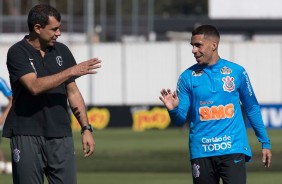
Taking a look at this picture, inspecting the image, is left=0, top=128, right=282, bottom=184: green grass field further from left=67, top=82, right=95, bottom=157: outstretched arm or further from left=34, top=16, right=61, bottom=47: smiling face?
left=34, top=16, right=61, bottom=47: smiling face

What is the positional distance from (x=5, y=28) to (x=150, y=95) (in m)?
27.0

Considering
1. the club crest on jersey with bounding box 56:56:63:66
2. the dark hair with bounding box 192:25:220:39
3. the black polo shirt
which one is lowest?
the black polo shirt

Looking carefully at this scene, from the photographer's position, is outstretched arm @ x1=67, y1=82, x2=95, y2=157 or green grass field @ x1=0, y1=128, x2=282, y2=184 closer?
outstretched arm @ x1=67, y1=82, x2=95, y2=157

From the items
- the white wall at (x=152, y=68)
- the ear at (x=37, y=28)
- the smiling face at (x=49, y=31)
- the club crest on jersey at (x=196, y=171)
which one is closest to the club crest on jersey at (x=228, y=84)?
the club crest on jersey at (x=196, y=171)

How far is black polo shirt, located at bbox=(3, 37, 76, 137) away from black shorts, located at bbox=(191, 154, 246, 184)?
1330 millimetres

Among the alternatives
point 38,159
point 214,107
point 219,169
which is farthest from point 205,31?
point 38,159

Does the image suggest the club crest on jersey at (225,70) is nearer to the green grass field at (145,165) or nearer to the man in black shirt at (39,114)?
the man in black shirt at (39,114)

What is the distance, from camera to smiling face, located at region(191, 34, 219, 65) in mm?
9188

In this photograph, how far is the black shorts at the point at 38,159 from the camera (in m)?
8.34

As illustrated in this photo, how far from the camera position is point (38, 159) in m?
8.37

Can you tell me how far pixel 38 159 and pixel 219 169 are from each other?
1.73 metres

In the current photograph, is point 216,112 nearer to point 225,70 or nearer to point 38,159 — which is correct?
point 225,70

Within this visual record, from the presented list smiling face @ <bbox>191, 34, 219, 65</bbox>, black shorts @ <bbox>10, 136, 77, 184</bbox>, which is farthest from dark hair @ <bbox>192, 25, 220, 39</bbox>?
black shorts @ <bbox>10, 136, 77, 184</bbox>

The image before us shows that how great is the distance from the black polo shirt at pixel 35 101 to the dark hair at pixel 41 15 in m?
0.21
